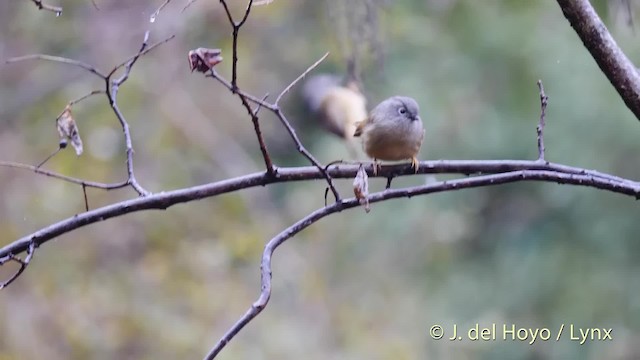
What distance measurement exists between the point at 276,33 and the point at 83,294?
11.1 ft

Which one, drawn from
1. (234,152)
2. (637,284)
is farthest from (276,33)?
(637,284)

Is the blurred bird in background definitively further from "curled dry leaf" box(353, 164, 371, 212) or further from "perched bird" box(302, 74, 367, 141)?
"curled dry leaf" box(353, 164, 371, 212)

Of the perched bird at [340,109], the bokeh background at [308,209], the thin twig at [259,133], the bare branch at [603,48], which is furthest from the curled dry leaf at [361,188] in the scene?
the bokeh background at [308,209]

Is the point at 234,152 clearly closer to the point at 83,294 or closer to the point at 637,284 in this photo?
the point at 83,294

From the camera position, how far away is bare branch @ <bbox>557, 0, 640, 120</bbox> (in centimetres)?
181

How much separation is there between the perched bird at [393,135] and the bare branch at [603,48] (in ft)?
3.29

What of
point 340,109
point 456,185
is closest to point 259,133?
point 456,185

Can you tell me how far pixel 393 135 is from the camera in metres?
2.87

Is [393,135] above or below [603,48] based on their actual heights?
above

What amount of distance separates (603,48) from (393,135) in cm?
111

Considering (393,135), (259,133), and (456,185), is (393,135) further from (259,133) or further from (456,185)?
(259,133)

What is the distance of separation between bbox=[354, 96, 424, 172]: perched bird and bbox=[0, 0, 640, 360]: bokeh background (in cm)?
153

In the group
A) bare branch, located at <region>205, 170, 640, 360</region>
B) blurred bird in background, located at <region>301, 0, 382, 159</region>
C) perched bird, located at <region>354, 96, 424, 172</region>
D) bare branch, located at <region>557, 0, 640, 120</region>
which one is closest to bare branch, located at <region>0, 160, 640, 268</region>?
bare branch, located at <region>205, 170, 640, 360</region>

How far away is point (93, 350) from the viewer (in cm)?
474
